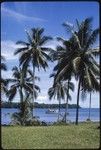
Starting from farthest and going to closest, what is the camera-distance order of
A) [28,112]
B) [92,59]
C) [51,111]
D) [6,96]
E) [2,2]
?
[51,111] < [6,96] < [28,112] < [92,59] < [2,2]

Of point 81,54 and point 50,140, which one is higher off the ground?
point 81,54

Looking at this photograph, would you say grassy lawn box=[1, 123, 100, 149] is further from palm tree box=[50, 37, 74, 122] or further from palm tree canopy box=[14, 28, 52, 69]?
palm tree canopy box=[14, 28, 52, 69]

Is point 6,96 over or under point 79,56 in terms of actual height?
under

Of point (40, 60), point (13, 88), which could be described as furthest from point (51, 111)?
point (40, 60)

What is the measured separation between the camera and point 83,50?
1004 inches

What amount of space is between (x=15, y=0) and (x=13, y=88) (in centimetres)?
3374

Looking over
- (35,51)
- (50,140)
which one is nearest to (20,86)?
(35,51)

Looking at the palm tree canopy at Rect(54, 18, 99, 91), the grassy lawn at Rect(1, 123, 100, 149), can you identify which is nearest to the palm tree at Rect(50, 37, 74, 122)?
the palm tree canopy at Rect(54, 18, 99, 91)

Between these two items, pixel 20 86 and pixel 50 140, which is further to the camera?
pixel 20 86

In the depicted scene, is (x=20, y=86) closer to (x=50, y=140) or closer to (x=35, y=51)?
(x=35, y=51)

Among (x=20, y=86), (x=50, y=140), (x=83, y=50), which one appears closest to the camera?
(x=50, y=140)

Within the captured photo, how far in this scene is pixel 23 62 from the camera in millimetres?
31391

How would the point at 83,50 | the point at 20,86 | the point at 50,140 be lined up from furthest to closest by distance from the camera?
the point at 20,86 < the point at 83,50 < the point at 50,140

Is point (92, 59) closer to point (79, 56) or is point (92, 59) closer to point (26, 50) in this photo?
point (79, 56)
